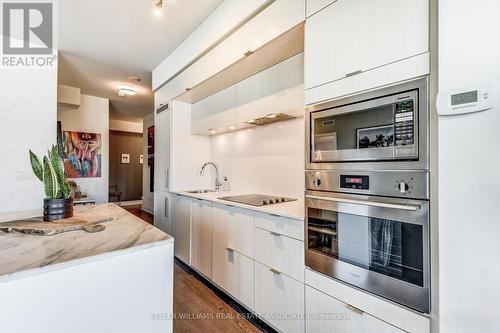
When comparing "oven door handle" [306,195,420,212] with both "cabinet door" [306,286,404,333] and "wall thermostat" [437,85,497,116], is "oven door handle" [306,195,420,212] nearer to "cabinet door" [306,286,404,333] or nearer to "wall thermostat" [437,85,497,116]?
"wall thermostat" [437,85,497,116]

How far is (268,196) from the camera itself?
8.48 feet

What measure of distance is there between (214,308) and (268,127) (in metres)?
1.89

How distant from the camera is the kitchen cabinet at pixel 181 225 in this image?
290 centimetres

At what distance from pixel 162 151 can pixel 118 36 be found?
1542 mm

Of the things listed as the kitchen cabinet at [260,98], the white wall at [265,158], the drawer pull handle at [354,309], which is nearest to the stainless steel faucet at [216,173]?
the white wall at [265,158]

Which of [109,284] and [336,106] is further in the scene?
[336,106]

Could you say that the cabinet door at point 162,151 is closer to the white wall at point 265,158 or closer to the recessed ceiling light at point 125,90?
the white wall at point 265,158

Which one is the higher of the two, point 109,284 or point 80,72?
point 80,72

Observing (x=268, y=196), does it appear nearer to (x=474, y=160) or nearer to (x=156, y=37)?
(x=474, y=160)

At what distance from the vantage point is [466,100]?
87 centimetres

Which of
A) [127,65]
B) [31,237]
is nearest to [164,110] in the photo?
[127,65]

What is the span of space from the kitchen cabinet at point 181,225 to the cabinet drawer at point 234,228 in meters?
0.66

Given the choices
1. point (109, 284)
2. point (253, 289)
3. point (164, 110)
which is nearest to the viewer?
point (109, 284)

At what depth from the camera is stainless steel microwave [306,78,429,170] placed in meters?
1.04
